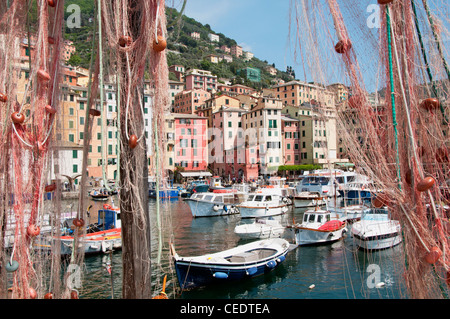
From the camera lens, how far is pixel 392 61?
2.85 meters

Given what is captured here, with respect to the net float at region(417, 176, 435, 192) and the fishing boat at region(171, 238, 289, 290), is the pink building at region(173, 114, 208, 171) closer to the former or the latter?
the fishing boat at region(171, 238, 289, 290)

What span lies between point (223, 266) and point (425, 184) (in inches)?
410

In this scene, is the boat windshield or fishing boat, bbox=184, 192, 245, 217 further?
the boat windshield

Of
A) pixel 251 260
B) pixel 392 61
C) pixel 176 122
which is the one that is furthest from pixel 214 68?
pixel 392 61

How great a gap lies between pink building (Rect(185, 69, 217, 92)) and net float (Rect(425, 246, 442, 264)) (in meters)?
94.6

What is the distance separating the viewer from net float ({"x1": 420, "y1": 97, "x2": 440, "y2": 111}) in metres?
2.72

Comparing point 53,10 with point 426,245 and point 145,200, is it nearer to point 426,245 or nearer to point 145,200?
point 145,200

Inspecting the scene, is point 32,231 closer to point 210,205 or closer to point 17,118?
point 17,118

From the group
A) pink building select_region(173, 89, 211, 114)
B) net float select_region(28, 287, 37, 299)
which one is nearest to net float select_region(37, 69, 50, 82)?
net float select_region(28, 287, 37, 299)

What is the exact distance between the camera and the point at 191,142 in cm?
6225

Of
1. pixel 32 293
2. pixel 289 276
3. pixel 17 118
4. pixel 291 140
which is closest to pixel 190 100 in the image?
pixel 291 140

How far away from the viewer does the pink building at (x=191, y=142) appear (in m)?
59.7

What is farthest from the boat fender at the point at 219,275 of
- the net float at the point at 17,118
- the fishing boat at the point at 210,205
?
the fishing boat at the point at 210,205

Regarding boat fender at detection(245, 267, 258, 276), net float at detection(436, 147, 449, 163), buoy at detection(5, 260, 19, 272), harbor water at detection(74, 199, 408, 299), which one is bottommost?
harbor water at detection(74, 199, 408, 299)
